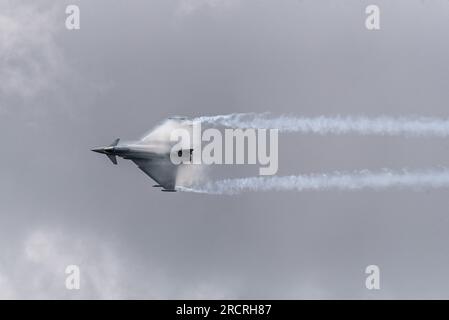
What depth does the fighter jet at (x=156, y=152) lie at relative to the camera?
132m

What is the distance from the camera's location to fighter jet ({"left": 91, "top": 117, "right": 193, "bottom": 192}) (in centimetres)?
13212

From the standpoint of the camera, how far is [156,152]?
135m
